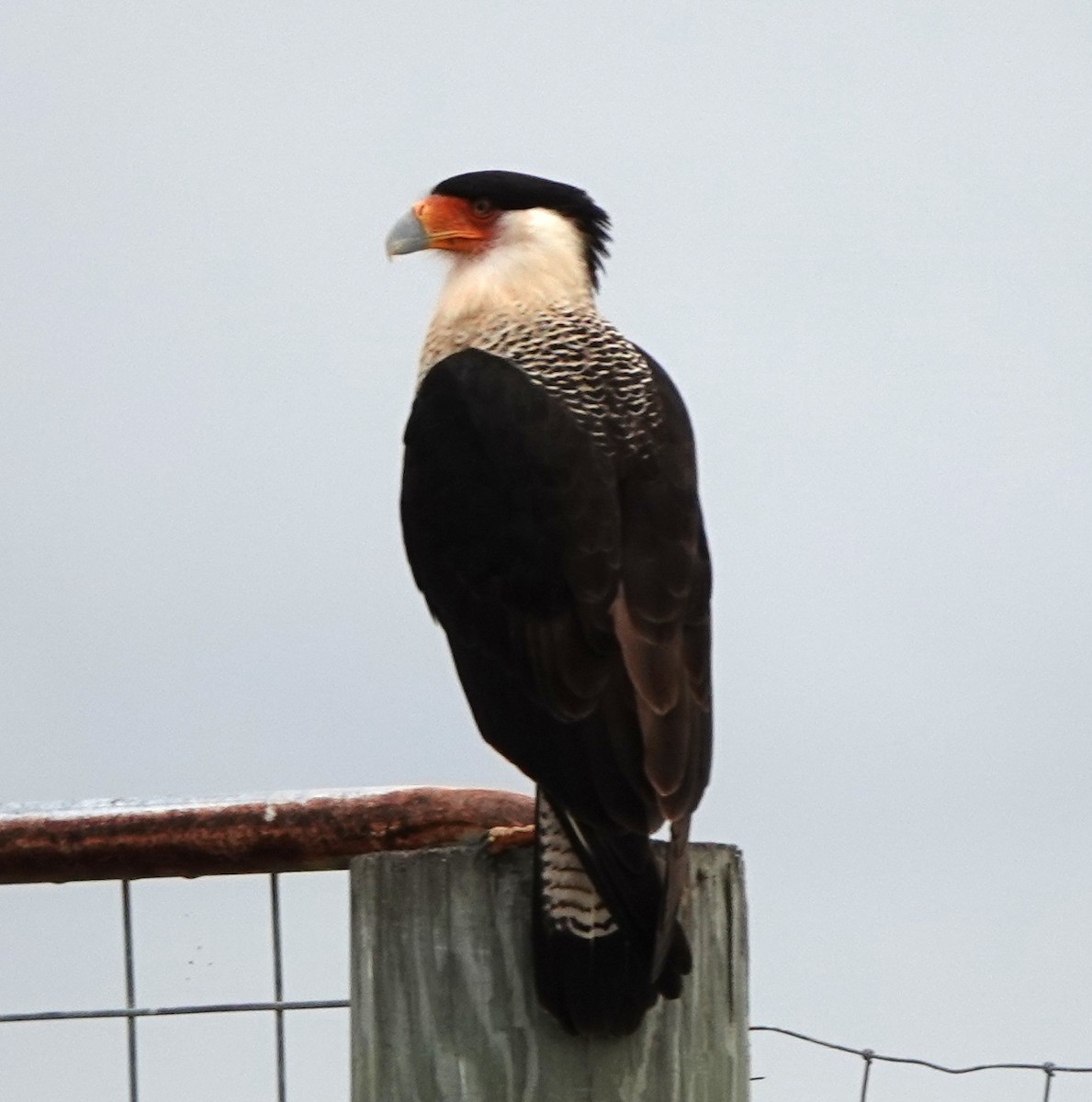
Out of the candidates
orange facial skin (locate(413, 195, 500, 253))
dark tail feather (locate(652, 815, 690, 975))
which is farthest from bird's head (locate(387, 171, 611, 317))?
dark tail feather (locate(652, 815, 690, 975))

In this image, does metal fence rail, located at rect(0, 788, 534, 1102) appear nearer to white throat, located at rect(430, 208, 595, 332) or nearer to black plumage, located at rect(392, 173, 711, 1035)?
→ black plumage, located at rect(392, 173, 711, 1035)

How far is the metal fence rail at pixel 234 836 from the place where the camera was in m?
2.12

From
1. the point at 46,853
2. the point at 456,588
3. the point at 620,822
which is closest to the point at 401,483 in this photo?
the point at 456,588

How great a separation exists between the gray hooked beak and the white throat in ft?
0.30

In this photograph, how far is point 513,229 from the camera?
14.4 feet

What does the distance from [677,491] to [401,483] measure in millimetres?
537

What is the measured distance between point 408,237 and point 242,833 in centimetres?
251

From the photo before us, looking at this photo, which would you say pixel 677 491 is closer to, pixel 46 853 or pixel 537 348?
pixel 537 348

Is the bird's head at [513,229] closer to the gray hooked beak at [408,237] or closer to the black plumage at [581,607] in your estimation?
the gray hooked beak at [408,237]

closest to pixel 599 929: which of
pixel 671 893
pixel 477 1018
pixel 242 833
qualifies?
pixel 671 893

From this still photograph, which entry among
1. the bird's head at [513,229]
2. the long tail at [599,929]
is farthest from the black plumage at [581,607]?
the bird's head at [513,229]

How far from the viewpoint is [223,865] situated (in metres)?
2.16

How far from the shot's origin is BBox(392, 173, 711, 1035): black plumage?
2.20 metres

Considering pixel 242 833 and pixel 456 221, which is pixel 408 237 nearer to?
pixel 456 221
